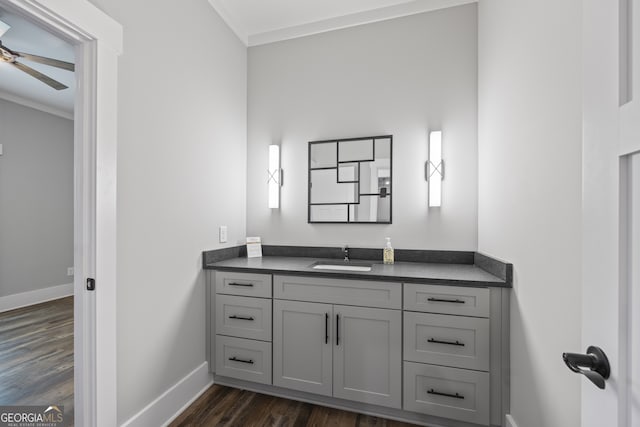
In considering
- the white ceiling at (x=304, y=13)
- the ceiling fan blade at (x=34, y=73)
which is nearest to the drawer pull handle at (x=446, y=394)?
the white ceiling at (x=304, y=13)

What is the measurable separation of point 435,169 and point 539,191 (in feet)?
3.25

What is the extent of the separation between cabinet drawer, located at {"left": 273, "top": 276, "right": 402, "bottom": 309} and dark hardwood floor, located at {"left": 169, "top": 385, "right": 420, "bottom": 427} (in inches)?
27.3

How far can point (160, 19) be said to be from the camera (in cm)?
168

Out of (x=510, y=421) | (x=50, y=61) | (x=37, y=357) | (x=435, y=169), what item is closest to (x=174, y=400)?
(x=37, y=357)

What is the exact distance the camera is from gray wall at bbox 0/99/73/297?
11.5 feet

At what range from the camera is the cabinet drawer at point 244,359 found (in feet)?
6.29

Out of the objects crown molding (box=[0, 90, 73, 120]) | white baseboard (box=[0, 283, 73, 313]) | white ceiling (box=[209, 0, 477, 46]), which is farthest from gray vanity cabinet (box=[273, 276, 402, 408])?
crown molding (box=[0, 90, 73, 120])

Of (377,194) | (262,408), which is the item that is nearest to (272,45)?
(377,194)

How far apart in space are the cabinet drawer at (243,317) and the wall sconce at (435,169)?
4.64 feet

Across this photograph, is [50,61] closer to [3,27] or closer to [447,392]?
[3,27]

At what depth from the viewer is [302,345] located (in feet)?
6.06

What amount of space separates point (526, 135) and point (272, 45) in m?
2.19

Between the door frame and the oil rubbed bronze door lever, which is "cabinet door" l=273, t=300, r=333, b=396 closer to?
the door frame

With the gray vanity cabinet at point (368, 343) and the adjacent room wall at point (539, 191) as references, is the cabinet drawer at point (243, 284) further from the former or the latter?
the adjacent room wall at point (539, 191)
